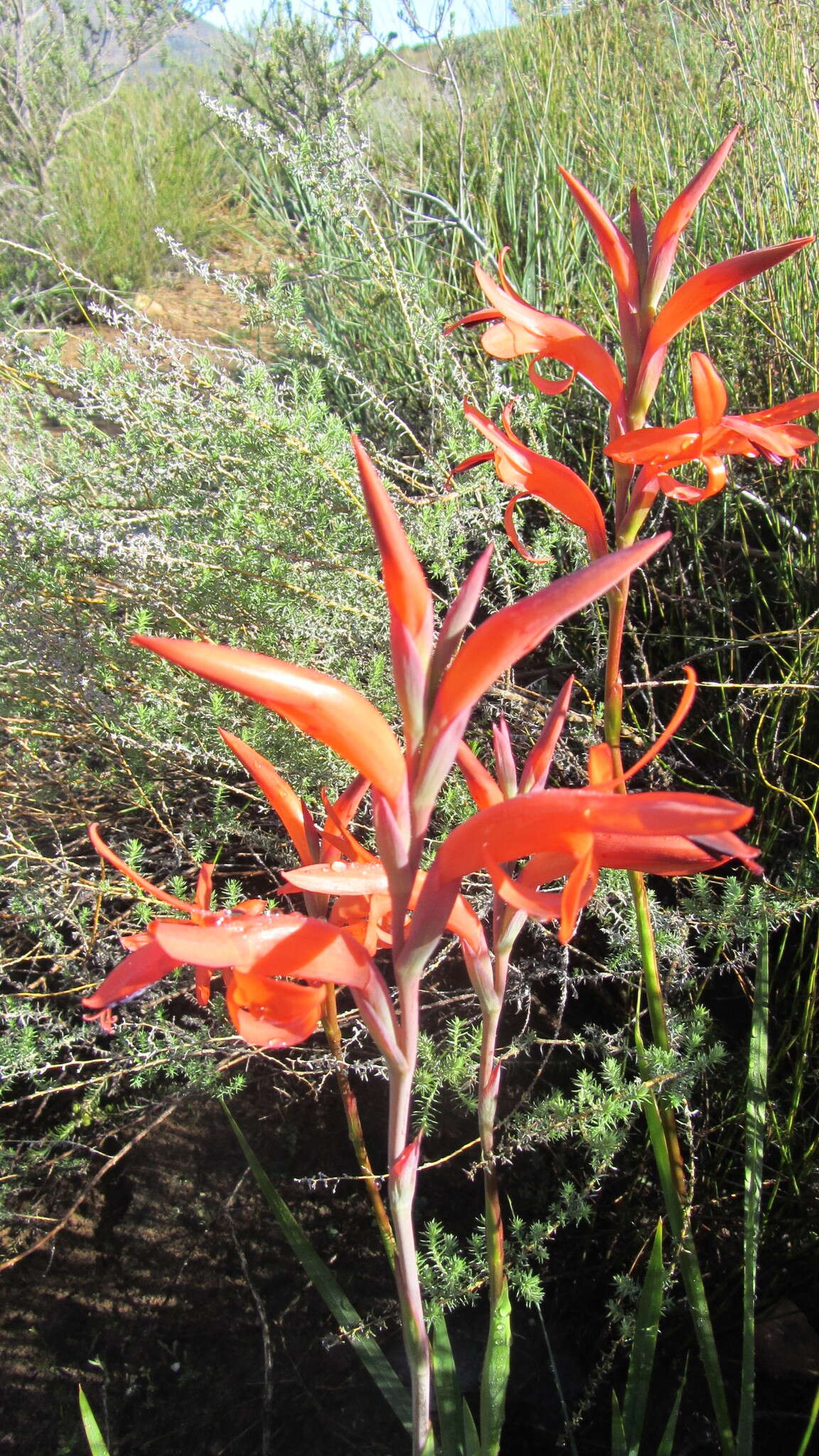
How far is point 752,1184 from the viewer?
1139 mm

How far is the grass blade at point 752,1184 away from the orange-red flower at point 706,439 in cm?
67

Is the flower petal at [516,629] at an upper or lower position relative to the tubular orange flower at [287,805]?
upper

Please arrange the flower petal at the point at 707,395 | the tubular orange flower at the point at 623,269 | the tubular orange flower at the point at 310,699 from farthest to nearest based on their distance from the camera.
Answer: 1. the tubular orange flower at the point at 623,269
2. the flower petal at the point at 707,395
3. the tubular orange flower at the point at 310,699

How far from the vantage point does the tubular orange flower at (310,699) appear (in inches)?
19.4

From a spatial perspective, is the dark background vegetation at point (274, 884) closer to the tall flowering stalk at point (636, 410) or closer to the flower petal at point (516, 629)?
the tall flowering stalk at point (636, 410)

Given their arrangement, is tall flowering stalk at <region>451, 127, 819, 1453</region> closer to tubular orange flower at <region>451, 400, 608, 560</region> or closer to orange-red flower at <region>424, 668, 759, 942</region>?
tubular orange flower at <region>451, 400, 608, 560</region>

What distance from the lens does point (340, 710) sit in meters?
0.55

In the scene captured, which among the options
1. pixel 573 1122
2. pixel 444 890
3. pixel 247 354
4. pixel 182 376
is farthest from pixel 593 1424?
pixel 247 354

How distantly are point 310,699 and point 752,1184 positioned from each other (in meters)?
0.99

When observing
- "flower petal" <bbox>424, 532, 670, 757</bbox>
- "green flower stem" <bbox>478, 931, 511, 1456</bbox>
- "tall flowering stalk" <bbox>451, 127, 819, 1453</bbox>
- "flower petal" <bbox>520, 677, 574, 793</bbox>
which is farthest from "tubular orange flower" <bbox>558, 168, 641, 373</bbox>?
"green flower stem" <bbox>478, 931, 511, 1456</bbox>

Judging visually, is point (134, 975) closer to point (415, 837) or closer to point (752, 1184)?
point (415, 837)

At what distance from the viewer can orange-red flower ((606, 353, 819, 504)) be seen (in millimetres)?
889

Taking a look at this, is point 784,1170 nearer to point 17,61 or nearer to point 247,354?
point 247,354

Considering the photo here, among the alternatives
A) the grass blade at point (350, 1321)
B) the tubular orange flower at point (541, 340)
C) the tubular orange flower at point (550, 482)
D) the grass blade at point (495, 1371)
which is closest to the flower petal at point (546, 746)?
the tubular orange flower at point (550, 482)
